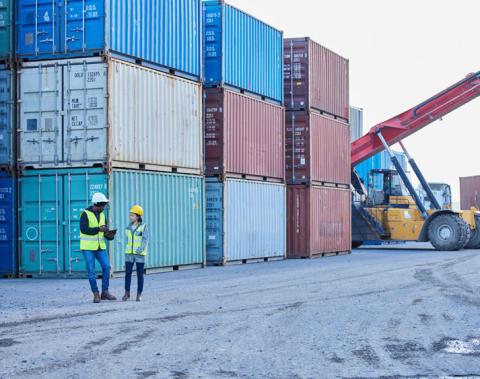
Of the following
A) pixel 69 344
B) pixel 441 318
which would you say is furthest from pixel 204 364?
pixel 441 318

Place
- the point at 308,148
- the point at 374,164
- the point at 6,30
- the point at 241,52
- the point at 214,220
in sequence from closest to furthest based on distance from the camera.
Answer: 1. the point at 6,30
2. the point at 214,220
3. the point at 241,52
4. the point at 308,148
5. the point at 374,164

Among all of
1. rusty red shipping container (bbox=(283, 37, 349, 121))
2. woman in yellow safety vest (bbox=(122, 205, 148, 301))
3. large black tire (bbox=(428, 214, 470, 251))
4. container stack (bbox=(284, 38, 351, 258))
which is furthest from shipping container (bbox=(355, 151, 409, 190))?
woman in yellow safety vest (bbox=(122, 205, 148, 301))

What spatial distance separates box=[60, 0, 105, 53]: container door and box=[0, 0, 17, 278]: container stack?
4.30ft

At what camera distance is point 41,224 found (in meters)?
16.6

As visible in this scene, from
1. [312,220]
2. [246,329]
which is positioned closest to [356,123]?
[312,220]

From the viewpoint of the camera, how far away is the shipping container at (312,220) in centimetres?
2442

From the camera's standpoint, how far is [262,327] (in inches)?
364

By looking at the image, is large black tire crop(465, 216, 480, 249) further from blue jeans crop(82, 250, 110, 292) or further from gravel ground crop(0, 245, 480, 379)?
blue jeans crop(82, 250, 110, 292)

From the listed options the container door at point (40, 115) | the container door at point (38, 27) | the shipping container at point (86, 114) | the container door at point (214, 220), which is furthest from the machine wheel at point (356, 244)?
the container door at point (38, 27)

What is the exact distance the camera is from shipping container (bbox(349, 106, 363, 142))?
143 ft

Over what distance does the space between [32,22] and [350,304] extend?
9476 mm

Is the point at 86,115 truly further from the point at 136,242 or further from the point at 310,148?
the point at 310,148

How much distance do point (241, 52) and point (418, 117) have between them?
891 centimetres

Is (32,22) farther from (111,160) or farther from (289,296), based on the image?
(289,296)
